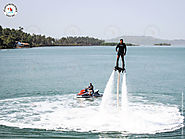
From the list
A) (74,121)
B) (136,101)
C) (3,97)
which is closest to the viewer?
(74,121)

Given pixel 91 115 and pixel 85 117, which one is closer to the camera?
pixel 85 117

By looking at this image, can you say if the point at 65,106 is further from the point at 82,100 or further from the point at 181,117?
the point at 181,117

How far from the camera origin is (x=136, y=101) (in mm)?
37250

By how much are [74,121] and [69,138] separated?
4353 mm

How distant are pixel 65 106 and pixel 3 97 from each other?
1080 cm

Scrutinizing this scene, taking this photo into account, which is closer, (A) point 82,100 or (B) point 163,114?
(B) point 163,114

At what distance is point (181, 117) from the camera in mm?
29281

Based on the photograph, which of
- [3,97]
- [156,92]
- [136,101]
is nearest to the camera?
[136,101]

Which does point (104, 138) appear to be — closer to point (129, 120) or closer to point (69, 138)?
point (69, 138)

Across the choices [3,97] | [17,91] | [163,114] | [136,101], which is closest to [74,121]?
[163,114]

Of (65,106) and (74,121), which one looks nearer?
(74,121)

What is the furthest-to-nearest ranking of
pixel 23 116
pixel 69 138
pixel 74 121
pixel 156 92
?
pixel 156 92 → pixel 23 116 → pixel 74 121 → pixel 69 138

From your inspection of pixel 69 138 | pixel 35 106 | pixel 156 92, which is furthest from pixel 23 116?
pixel 156 92

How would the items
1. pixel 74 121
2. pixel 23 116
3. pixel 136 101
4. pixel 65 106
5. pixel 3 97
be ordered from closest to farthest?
pixel 74 121 < pixel 23 116 < pixel 65 106 < pixel 136 101 < pixel 3 97
